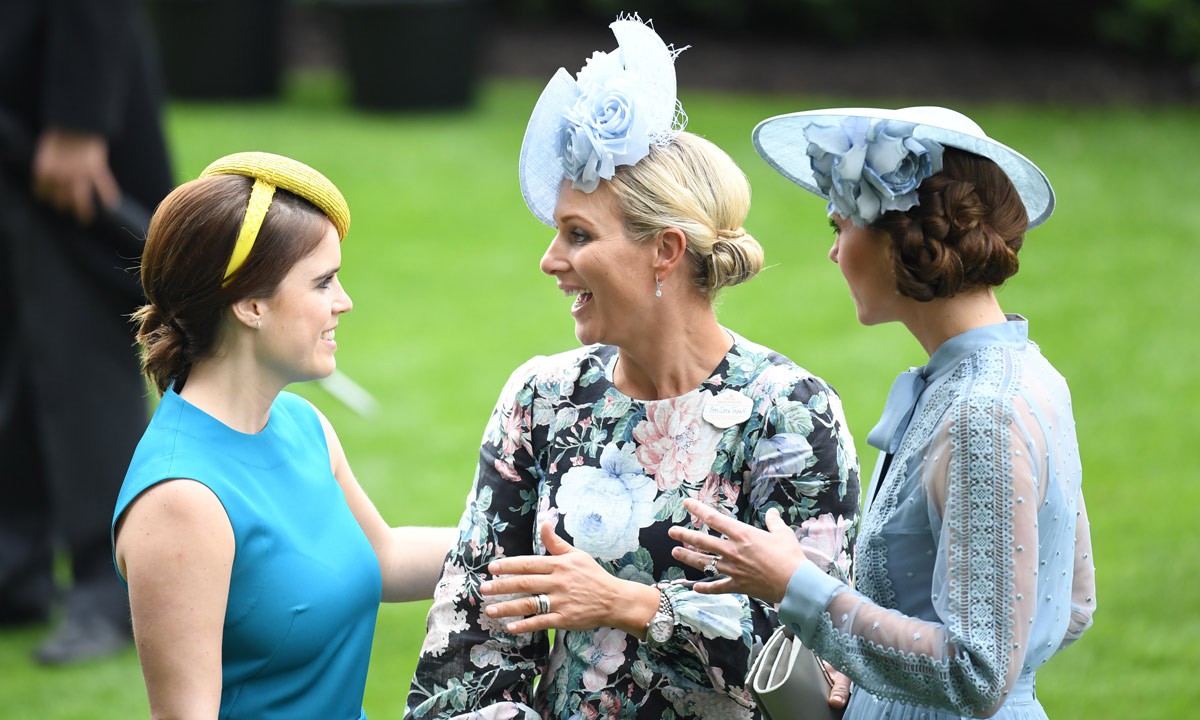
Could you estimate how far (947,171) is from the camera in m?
2.42

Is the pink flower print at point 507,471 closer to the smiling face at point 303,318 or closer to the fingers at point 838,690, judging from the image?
the smiling face at point 303,318

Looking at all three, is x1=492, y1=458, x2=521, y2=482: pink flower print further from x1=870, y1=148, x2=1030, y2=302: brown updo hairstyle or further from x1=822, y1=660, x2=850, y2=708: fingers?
x1=870, y1=148, x2=1030, y2=302: brown updo hairstyle

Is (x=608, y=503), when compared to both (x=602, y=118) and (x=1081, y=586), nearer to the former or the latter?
(x=602, y=118)

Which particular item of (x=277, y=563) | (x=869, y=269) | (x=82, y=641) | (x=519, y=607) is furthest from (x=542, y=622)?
(x=82, y=641)

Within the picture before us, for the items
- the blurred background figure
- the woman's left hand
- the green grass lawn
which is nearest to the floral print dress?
the woman's left hand

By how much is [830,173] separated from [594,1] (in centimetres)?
1372

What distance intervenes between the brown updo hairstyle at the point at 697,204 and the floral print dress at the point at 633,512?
0.19 meters

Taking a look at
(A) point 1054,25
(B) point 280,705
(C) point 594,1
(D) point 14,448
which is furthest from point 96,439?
(A) point 1054,25

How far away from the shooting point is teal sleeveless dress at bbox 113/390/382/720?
8.50 feet

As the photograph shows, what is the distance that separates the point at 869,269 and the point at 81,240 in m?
3.65

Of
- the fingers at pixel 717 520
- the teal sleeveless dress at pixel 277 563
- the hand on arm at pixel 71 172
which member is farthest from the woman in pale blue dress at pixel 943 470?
the hand on arm at pixel 71 172

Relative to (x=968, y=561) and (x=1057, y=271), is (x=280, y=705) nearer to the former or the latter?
(x=968, y=561)

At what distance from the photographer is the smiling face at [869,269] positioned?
2496mm

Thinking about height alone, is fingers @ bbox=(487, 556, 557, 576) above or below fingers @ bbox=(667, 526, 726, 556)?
below
